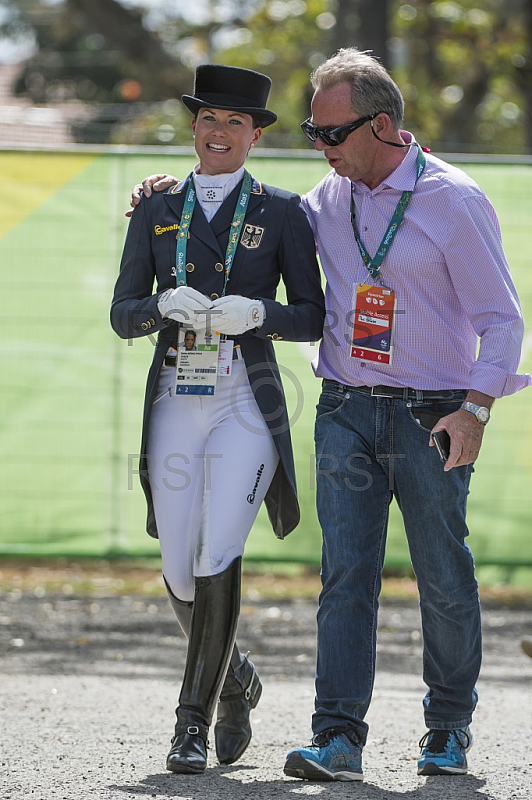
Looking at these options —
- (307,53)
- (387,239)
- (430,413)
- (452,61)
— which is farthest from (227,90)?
(452,61)

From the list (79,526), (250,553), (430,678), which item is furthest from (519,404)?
(430,678)

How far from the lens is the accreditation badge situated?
4.02 meters

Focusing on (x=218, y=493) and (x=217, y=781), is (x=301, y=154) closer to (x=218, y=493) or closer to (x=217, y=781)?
(x=218, y=493)

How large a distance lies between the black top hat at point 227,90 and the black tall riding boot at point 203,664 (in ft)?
4.98

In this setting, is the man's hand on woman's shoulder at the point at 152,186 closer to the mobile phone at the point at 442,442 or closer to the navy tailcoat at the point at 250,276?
the navy tailcoat at the point at 250,276

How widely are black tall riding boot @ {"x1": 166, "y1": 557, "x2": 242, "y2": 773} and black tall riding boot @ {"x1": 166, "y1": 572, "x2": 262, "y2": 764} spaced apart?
0.78 feet

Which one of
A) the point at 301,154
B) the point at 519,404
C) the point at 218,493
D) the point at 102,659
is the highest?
the point at 301,154

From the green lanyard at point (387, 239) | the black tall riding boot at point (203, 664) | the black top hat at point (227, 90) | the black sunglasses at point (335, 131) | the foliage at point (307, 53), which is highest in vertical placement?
the foliage at point (307, 53)

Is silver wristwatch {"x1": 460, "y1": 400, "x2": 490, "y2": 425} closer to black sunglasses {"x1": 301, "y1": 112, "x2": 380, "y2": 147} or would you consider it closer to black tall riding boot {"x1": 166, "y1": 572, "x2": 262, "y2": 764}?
black sunglasses {"x1": 301, "y1": 112, "x2": 380, "y2": 147}

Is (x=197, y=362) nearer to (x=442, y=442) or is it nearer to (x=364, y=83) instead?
(x=442, y=442)

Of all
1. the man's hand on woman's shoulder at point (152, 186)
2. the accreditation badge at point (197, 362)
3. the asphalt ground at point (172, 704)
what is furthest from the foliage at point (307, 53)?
the accreditation badge at point (197, 362)

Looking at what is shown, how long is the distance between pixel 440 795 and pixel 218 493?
116cm

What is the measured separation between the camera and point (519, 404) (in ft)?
24.2

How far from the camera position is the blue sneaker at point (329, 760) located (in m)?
3.89
